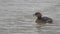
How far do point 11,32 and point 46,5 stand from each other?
3.81 feet

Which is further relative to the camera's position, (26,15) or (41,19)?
(26,15)

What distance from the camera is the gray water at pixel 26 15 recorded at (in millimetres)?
3080

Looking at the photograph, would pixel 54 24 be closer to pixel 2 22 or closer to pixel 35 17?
pixel 35 17

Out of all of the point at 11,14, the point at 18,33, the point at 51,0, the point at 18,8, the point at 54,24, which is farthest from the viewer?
the point at 51,0

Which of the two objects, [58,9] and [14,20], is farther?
[58,9]

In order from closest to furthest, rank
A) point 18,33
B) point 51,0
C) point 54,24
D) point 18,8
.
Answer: point 18,33 < point 54,24 < point 18,8 < point 51,0

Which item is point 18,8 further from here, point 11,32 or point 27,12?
point 11,32

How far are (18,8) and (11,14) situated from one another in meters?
0.29

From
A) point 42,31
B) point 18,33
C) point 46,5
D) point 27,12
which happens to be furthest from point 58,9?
point 18,33

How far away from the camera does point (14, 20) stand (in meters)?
3.36

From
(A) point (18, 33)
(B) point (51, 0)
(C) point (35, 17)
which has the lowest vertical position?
(A) point (18, 33)

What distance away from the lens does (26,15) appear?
11.6 ft

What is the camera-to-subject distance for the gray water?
121 inches

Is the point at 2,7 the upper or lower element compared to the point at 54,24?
upper
